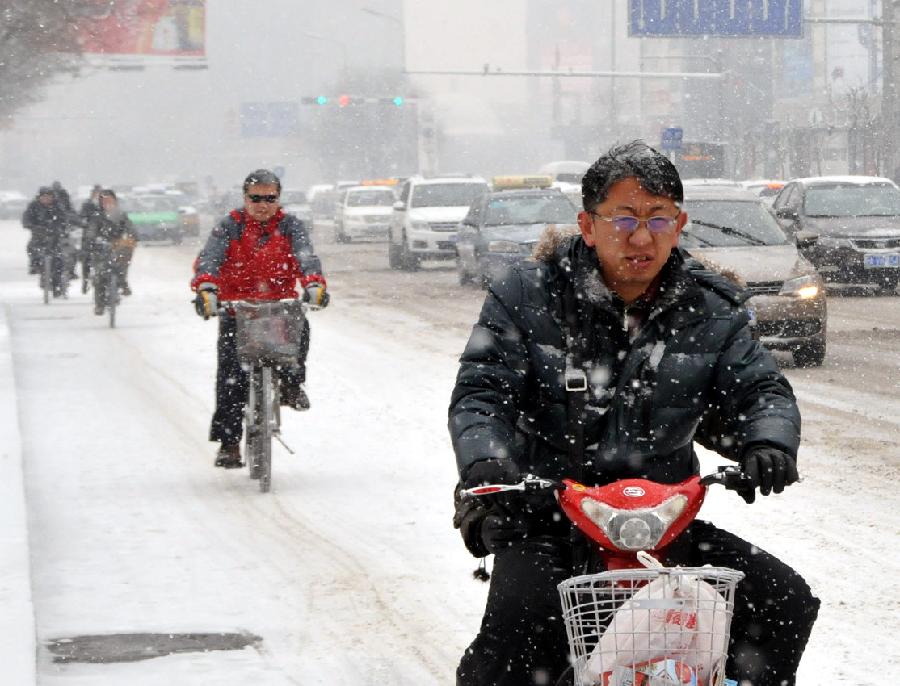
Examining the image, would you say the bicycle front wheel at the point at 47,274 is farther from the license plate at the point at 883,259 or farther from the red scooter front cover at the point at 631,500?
the red scooter front cover at the point at 631,500

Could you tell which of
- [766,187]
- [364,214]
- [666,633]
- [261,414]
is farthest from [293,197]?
[666,633]

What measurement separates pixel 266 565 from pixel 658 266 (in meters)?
4.38

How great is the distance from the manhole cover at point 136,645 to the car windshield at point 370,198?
44.1 m

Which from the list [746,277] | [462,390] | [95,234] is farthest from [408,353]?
[462,390]

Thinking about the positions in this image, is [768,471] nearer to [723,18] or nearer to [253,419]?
[253,419]

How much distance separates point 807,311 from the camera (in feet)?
52.0

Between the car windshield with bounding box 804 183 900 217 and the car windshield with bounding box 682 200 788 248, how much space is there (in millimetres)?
8708

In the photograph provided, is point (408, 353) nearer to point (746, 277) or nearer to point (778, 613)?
point (746, 277)

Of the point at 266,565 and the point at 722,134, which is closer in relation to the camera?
the point at 266,565

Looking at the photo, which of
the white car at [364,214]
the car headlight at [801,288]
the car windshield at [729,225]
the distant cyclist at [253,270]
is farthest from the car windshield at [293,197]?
the distant cyclist at [253,270]

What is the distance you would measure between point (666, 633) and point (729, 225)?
47.8 feet

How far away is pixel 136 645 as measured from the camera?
6.25m

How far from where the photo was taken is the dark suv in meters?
25.1

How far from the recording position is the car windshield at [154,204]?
53.0 m
